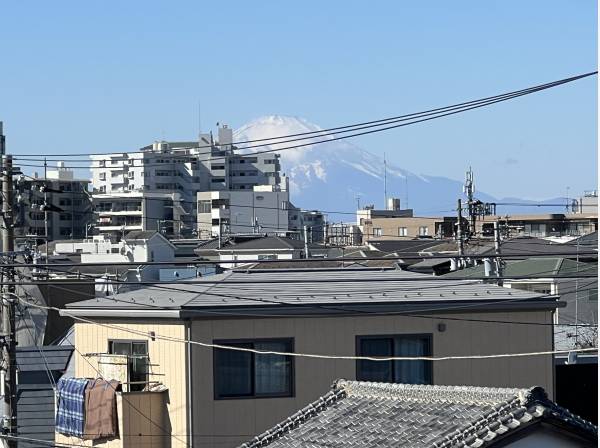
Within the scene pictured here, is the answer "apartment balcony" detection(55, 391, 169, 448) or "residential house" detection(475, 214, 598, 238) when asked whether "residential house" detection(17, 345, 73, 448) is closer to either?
"apartment balcony" detection(55, 391, 169, 448)

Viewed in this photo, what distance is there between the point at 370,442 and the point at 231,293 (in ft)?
34.2

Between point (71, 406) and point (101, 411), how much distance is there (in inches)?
35.8

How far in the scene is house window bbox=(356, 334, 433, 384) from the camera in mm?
25344

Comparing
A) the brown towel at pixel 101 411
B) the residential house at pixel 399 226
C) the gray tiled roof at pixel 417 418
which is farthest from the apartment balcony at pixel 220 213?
the gray tiled roof at pixel 417 418

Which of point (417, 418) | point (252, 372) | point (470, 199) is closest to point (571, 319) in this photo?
point (470, 199)

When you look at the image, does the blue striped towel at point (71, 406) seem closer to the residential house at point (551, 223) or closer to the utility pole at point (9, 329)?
the utility pole at point (9, 329)

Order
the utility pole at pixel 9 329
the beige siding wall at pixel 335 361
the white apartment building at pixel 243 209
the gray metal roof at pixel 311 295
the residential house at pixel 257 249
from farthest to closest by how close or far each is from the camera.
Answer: the white apartment building at pixel 243 209, the residential house at pixel 257 249, the gray metal roof at pixel 311 295, the beige siding wall at pixel 335 361, the utility pole at pixel 9 329

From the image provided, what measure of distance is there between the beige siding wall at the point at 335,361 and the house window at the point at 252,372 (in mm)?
128

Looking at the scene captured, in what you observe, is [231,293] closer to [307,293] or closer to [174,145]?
[307,293]

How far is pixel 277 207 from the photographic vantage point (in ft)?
494

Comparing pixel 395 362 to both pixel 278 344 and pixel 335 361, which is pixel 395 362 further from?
pixel 278 344

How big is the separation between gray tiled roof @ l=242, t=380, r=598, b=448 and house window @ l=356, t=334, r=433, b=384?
717 cm

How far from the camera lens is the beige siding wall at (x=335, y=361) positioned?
974 inches

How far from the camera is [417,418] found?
53.5 feet
